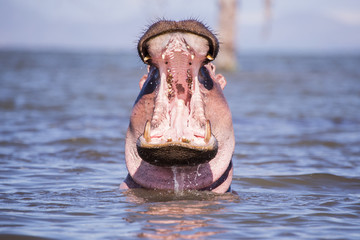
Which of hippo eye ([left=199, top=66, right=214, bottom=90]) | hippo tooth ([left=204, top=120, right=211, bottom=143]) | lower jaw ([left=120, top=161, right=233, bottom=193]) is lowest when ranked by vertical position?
lower jaw ([left=120, top=161, right=233, bottom=193])

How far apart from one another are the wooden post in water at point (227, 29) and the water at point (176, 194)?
1051 cm

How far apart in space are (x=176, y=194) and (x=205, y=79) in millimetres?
847

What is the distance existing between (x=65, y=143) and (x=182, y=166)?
4.35m

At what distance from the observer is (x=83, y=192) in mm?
5168

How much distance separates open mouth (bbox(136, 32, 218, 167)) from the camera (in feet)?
12.7

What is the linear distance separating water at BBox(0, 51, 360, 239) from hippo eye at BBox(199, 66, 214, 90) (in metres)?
0.78

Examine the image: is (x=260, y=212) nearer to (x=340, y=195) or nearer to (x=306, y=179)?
(x=340, y=195)

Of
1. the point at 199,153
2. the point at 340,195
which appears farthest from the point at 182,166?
the point at 340,195

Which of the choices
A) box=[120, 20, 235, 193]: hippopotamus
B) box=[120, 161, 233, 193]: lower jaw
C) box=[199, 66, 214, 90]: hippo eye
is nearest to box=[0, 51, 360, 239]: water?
box=[120, 161, 233, 193]: lower jaw

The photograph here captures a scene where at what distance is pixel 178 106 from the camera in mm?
4180

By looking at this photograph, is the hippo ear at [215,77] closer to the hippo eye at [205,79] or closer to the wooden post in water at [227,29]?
the hippo eye at [205,79]

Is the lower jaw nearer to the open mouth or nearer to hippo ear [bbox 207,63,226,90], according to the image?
the open mouth

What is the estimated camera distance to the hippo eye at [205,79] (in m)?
4.30

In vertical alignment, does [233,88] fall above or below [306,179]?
above
